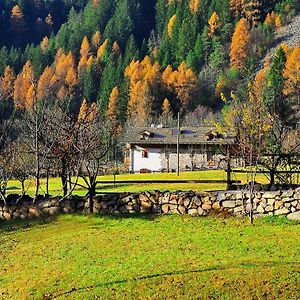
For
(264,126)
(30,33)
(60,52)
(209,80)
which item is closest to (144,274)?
(264,126)

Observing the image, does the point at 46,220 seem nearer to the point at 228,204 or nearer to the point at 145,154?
the point at 228,204

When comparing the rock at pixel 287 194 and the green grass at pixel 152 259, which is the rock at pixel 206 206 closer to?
Answer: the green grass at pixel 152 259

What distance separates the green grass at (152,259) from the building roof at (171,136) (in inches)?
1535

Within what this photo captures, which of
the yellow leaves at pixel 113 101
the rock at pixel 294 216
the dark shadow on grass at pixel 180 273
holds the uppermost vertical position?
the yellow leaves at pixel 113 101

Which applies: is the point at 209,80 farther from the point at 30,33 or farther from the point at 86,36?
the point at 30,33

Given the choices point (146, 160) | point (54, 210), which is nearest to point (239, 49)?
point (146, 160)

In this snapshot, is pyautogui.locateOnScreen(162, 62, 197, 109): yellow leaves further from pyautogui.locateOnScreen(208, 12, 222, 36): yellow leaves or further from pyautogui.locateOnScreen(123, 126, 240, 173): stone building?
pyautogui.locateOnScreen(123, 126, 240, 173): stone building

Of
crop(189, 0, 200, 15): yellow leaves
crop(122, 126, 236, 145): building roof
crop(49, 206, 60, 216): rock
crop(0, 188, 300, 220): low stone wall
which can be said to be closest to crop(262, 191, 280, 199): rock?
crop(0, 188, 300, 220): low stone wall

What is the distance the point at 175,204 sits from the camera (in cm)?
1638

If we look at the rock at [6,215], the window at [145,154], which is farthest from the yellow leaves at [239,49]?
the rock at [6,215]

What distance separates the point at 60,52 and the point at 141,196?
409ft

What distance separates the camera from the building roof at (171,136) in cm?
5481

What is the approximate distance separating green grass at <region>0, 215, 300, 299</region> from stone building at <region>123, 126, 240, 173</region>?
37549 mm

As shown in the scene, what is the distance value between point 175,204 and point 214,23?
112 meters
